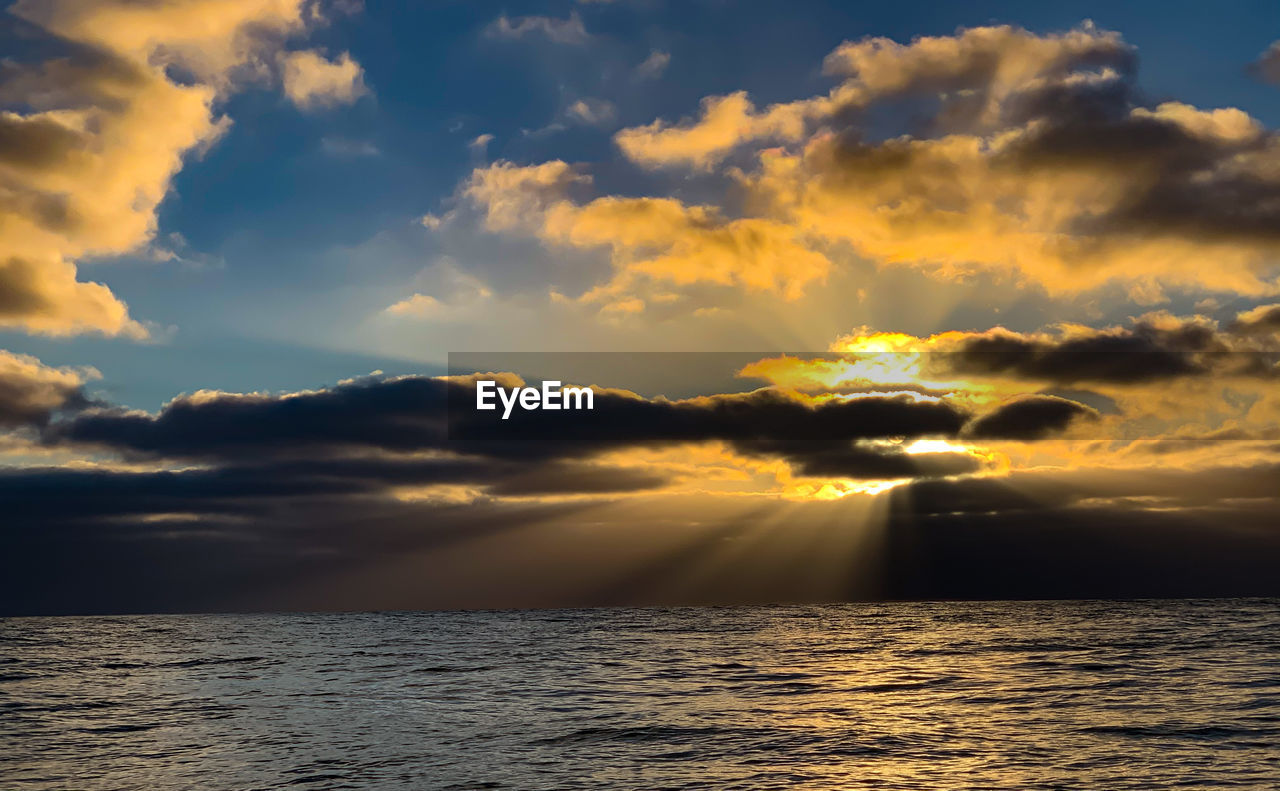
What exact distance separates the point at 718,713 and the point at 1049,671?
93.4 ft

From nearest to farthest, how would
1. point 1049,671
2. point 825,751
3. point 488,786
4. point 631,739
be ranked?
1. point 488,786
2. point 825,751
3. point 631,739
4. point 1049,671

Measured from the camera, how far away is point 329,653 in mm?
90250

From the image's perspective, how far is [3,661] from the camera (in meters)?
88.1

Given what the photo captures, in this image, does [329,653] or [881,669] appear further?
[329,653]

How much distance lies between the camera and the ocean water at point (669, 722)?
26.5 metres

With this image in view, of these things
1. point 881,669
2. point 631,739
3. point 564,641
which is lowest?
point 564,641

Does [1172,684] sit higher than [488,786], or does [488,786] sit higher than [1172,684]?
[488,786]

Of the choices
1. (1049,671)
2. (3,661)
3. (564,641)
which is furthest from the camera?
(564,641)

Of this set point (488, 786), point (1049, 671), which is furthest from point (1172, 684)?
point (488, 786)

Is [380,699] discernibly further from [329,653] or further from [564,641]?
[564,641]

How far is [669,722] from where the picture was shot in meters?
36.8

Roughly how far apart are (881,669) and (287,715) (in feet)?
124

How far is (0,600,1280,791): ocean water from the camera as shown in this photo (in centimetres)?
2650

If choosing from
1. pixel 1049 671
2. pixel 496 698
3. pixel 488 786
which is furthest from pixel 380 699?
pixel 1049 671
